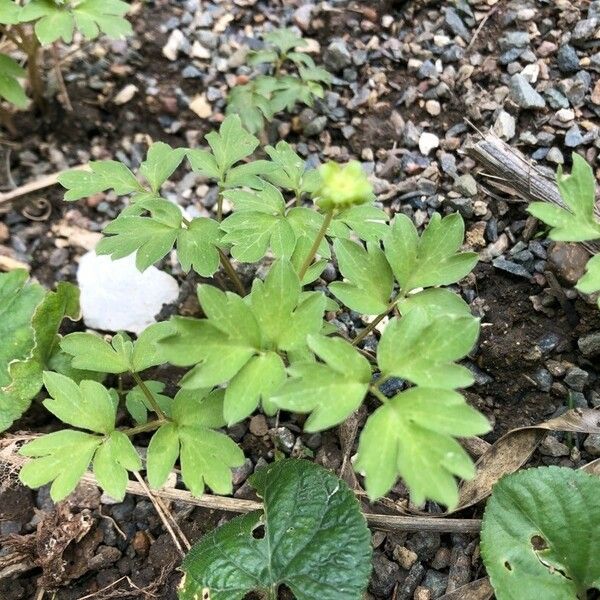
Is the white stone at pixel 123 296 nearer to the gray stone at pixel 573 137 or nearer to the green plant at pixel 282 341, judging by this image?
the green plant at pixel 282 341

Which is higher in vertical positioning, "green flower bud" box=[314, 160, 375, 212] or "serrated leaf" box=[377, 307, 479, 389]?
"green flower bud" box=[314, 160, 375, 212]

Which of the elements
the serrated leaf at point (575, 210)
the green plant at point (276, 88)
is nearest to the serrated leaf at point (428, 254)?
the serrated leaf at point (575, 210)

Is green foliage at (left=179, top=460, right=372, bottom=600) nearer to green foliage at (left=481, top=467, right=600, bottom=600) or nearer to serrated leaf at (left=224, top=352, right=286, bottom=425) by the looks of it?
green foliage at (left=481, top=467, right=600, bottom=600)

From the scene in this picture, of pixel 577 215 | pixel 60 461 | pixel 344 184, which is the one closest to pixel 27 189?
pixel 60 461

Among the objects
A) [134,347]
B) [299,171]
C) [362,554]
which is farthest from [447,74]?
[362,554]

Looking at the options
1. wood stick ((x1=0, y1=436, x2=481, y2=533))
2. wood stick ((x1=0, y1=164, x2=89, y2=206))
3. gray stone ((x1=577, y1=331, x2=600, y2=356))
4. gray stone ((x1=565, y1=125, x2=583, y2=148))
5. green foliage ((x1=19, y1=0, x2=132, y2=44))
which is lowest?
wood stick ((x1=0, y1=436, x2=481, y2=533))

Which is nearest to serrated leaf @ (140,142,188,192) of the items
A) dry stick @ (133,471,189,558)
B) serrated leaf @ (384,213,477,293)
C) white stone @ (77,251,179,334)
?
white stone @ (77,251,179,334)

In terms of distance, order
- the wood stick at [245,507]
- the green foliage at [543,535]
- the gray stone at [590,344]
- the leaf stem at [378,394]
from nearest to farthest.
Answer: the leaf stem at [378,394] < the green foliage at [543,535] < the wood stick at [245,507] < the gray stone at [590,344]

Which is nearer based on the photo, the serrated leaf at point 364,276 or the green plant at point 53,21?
the serrated leaf at point 364,276
